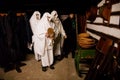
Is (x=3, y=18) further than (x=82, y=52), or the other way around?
(x=3, y=18)

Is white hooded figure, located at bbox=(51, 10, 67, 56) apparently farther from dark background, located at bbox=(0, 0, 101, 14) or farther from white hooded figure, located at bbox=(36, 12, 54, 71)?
dark background, located at bbox=(0, 0, 101, 14)

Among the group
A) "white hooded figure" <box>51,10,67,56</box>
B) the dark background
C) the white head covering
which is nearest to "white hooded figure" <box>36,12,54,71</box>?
"white hooded figure" <box>51,10,67,56</box>

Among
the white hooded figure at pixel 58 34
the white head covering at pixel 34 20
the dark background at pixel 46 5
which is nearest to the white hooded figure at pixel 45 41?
the white hooded figure at pixel 58 34

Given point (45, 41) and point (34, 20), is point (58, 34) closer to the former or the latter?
point (45, 41)

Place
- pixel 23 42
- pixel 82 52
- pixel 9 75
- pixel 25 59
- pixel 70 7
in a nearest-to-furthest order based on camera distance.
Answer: pixel 82 52 → pixel 9 75 → pixel 23 42 → pixel 25 59 → pixel 70 7

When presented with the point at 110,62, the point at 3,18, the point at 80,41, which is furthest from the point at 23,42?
the point at 110,62

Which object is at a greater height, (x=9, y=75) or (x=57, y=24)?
(x=57, y=24)

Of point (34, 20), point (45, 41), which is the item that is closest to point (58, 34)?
point (45, 41)

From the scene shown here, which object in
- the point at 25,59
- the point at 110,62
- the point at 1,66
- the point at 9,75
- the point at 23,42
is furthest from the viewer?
the point at 25,59

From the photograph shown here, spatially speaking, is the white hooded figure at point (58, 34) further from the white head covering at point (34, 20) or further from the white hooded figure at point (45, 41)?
the white head covering at point (34, 20)

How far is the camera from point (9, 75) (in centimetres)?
426

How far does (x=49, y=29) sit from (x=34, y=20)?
916mm

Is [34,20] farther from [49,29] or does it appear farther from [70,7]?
[70,7]

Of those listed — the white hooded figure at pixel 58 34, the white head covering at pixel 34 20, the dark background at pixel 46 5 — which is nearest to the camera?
the white hooded figure at pixel 58 34
